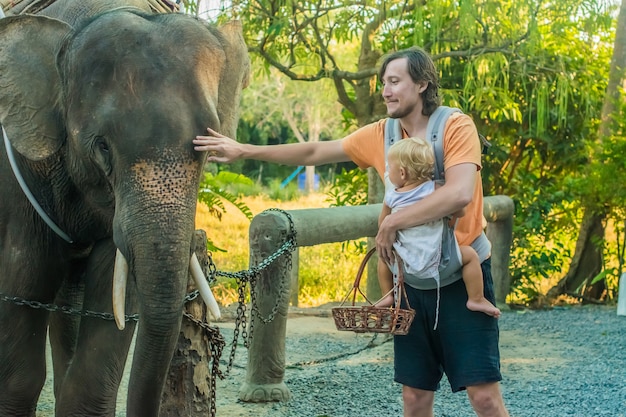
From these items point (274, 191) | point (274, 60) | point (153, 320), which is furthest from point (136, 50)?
point (274, 191)

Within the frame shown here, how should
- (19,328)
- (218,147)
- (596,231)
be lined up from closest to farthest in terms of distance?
1. (218,147)
2. (19,328)
3. (596,231)

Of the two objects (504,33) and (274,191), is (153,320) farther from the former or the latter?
(274,191)

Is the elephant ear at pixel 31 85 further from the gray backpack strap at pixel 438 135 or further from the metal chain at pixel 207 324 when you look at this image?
the gray backpack strap at pixel 438 135

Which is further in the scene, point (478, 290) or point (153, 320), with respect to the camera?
point (478, 290)

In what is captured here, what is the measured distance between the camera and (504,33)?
9.89 m

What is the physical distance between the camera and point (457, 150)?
13.6ft

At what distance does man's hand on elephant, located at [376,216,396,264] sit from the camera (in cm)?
418

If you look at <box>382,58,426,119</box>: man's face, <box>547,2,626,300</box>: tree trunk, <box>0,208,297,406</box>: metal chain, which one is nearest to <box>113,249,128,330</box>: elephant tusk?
<box>0,208,297,406</box>: metal chain

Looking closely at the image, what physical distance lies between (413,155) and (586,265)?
315 inches

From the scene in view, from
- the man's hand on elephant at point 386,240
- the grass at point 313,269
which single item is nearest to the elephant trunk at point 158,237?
the man's hand on elephant at point 386,240

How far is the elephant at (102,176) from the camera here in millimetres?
3908

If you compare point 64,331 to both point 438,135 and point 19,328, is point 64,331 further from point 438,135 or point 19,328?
point 438,135

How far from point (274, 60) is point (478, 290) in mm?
6162

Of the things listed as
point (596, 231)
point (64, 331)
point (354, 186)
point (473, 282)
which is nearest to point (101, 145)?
point (473, 282)
